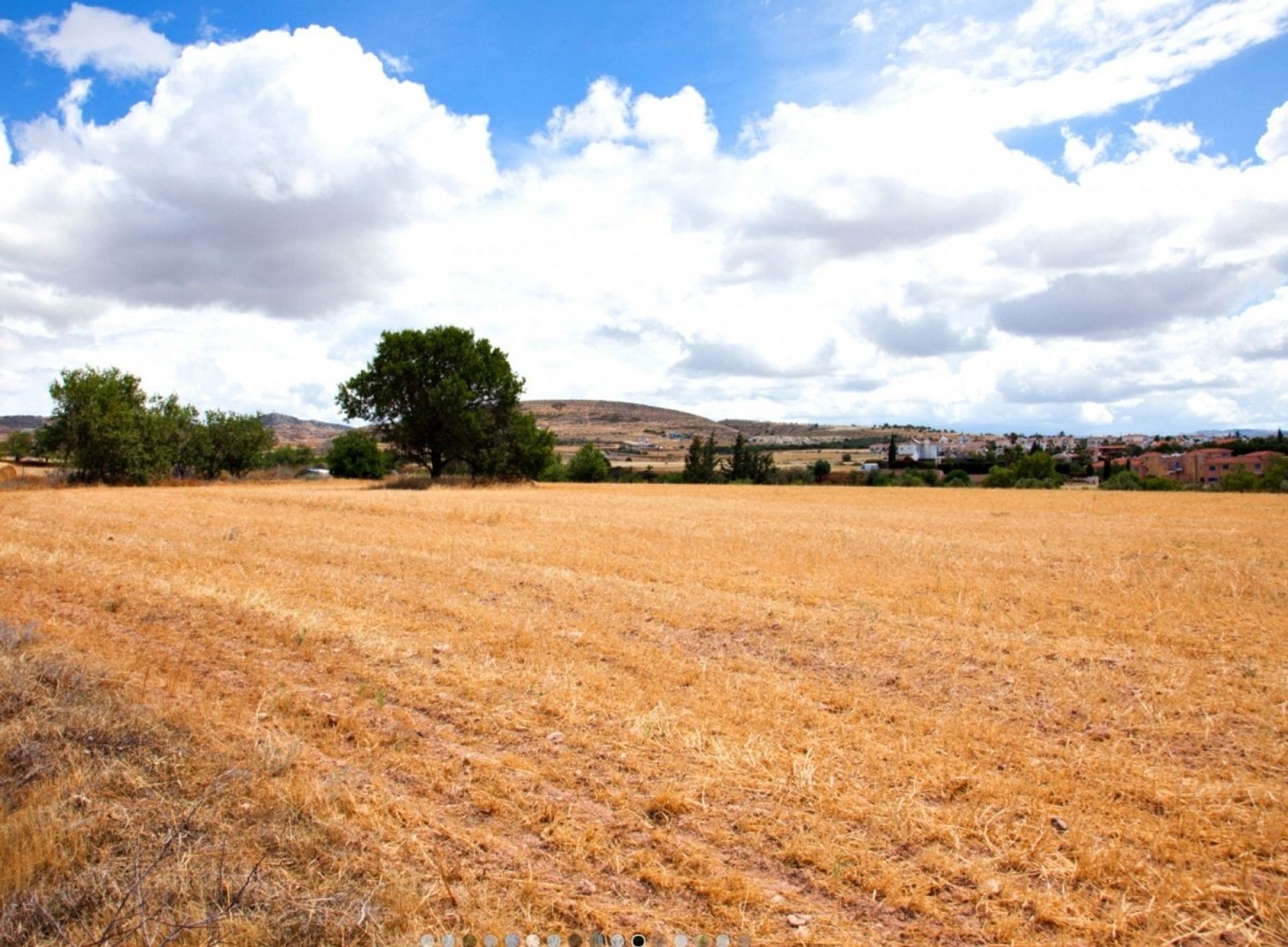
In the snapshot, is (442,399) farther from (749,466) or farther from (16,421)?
(16,421)

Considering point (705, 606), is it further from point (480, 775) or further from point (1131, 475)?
point (1131, 475)

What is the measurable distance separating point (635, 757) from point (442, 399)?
4303 cm

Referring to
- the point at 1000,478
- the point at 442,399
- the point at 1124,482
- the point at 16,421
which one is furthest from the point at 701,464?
the point at 16,421

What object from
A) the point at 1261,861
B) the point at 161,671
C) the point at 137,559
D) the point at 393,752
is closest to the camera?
the point at 1261,861

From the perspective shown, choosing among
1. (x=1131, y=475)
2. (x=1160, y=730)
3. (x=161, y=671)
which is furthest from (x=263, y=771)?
(x=1131, y=475)

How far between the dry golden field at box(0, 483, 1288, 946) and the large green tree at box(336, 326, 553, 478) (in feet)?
113

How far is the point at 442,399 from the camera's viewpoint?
4644 cm

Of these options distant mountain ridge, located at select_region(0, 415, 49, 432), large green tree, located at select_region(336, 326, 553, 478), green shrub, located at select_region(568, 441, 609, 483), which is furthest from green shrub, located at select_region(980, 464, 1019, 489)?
distant mountain ridge, located at select_region(0, 415, 49, 432)

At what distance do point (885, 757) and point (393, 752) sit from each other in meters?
3.96

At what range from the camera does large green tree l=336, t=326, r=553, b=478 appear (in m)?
47.3

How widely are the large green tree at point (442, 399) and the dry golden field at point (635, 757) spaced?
34.5 m

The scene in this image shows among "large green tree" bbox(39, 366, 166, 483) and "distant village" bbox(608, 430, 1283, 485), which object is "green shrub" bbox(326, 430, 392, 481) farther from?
"distant village" bbox(608, 430, 1283, 485)

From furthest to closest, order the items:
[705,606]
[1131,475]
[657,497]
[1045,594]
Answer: [1131,475], [657,497], [1045,594], [705,606]

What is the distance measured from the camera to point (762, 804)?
5.20 meters
